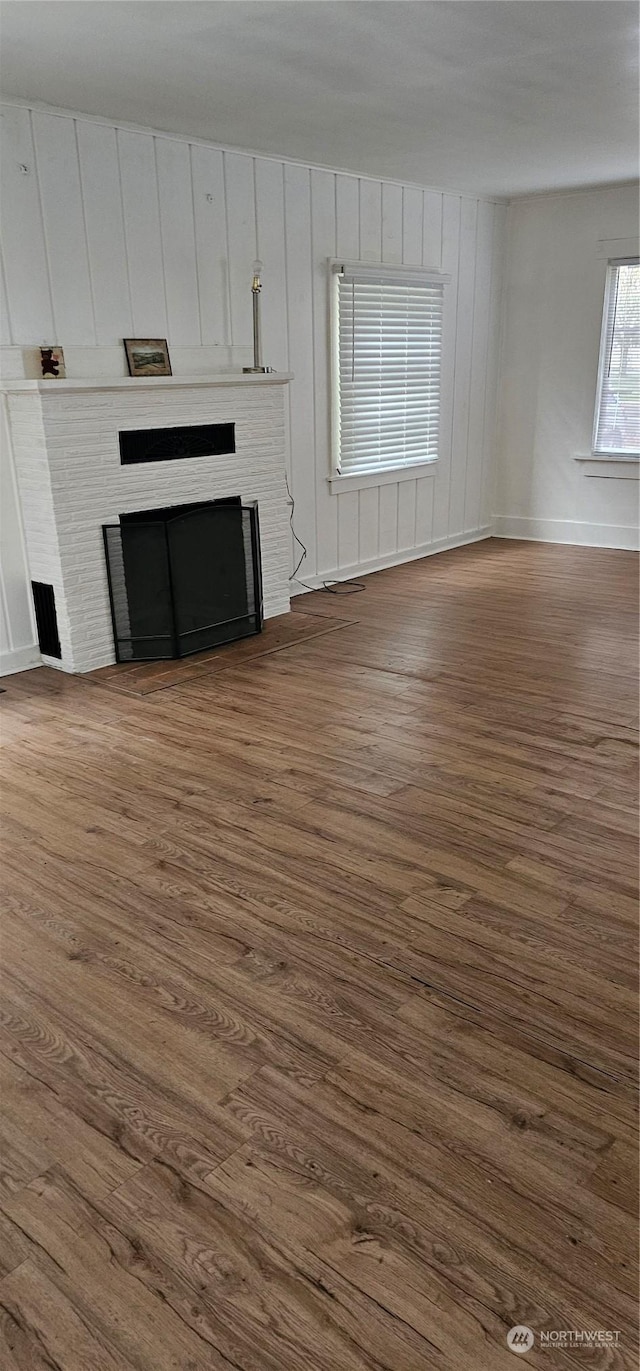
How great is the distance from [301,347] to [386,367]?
0.87 m

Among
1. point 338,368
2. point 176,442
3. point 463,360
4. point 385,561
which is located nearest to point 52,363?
point 176,442

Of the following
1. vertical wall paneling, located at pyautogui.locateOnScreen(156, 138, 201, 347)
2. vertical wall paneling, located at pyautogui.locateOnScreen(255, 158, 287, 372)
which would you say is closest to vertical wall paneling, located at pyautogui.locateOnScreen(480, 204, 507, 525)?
vertical wall paneling, located at pyautogui.locateOnScreen(255, 158, 287, 372)

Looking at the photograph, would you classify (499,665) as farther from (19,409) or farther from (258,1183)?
(258,1183)

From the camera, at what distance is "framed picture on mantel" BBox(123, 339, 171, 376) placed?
448 centimetres

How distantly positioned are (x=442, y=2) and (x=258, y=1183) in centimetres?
332

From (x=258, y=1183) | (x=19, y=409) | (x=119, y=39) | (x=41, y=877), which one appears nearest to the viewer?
(x=258, y=1183)

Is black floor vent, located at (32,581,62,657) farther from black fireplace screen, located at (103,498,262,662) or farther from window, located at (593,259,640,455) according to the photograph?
window, located at (593,259,640,455)

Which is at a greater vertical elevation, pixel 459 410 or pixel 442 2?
pixel 442 2

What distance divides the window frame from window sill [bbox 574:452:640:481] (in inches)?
61.9

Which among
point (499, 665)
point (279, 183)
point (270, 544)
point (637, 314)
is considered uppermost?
point (279, 183)

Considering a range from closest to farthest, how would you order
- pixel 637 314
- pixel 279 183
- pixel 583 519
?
pixel 279 183 → pixel 637 314 → pixel 583 519

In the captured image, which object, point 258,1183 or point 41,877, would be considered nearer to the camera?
point 258,1183

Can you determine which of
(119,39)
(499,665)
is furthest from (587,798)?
(119,39)

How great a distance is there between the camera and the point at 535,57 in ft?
11.5
